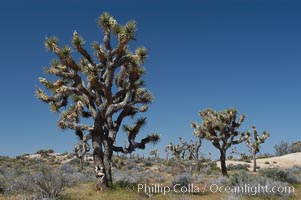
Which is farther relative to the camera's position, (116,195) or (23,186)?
(23,186)

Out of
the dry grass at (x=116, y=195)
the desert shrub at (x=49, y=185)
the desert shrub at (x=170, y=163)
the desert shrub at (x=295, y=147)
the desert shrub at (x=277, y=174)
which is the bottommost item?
the desert shrub at (x=170, y=163)

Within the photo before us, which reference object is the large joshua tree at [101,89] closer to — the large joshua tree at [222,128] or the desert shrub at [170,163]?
the large joshua tree at [222,128]

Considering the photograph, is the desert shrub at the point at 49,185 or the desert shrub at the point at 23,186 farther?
the desert shrub at the point at 23,186

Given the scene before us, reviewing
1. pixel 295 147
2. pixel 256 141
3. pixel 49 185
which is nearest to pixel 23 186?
pixel 49 185

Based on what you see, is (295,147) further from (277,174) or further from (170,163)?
(277,174)

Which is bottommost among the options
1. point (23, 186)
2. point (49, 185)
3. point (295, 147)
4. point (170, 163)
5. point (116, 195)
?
point (170, 163)

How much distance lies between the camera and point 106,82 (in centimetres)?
1395

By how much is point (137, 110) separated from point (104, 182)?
320 centimetres

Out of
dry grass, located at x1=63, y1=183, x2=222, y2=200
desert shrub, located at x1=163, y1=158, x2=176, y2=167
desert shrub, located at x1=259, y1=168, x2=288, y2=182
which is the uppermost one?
desert shrub, located at x1=259, y1=168, x2=288, y2=182

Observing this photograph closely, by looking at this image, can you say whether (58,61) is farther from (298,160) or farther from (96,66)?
(298,160)

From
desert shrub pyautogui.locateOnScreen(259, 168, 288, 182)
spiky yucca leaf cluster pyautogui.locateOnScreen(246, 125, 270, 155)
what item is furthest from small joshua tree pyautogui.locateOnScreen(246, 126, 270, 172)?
desert shrub pyautogui.locateOnScreen(259, 168, 288, 182)

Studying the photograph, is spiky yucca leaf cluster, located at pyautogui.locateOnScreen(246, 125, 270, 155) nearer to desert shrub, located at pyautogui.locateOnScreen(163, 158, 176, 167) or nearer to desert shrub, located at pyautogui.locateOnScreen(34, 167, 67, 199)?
→ desert shrub, located at pyautogui.locateOnScreen(163, 158, 176, 167)

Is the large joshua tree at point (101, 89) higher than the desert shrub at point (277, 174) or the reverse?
higher

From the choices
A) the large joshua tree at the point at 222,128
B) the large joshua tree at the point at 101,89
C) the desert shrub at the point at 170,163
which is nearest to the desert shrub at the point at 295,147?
the desert shrub at the point at 170,163
